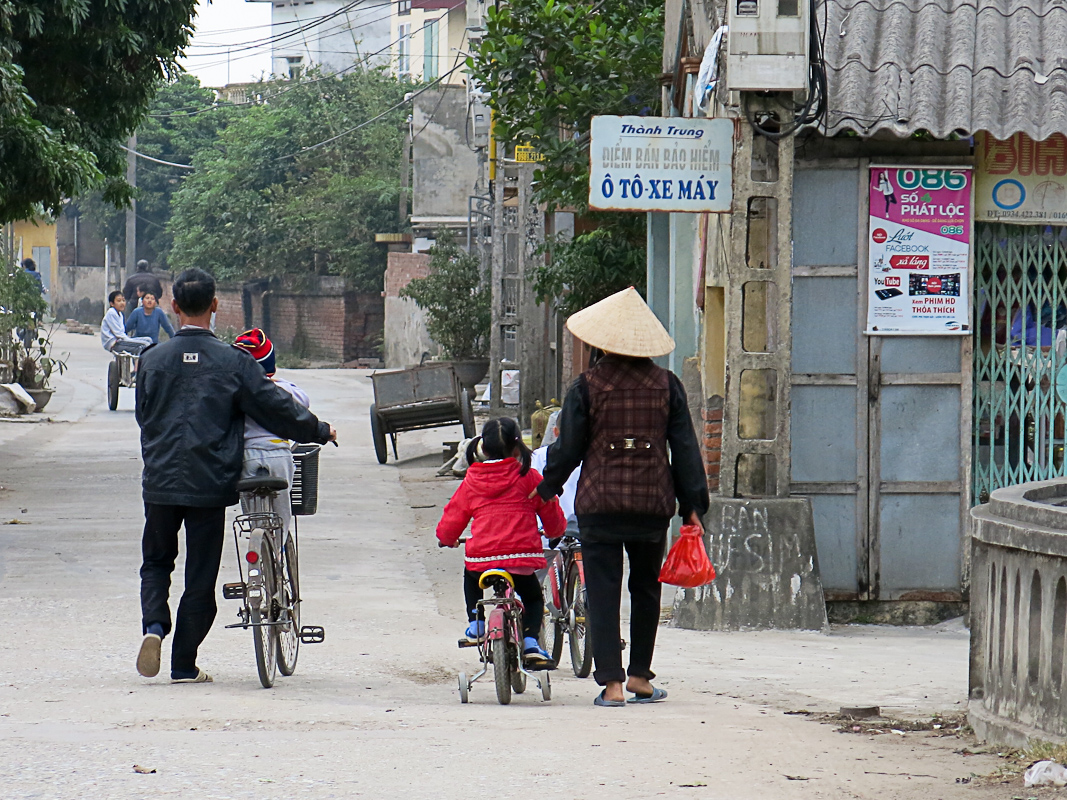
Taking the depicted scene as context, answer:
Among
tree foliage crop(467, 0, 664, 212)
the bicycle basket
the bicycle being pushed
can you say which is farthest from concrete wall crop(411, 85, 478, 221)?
the bicycle being pushed

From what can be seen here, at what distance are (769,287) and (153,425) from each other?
3734 millimetres

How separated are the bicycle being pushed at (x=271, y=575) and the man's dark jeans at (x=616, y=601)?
133 cm

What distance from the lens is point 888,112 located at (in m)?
8.57

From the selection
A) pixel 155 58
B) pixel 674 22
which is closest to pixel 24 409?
pixel 155 58

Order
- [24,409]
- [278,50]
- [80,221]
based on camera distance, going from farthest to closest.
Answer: [278,50], [80,221], [24,409]

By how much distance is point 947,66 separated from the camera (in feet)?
29.1

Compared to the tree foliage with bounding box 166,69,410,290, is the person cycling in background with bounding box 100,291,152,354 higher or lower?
lower

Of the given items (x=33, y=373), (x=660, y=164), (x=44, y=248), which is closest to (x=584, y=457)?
(x=660, y=164)

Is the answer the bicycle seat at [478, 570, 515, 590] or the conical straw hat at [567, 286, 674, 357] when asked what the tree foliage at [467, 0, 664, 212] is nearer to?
the conical straw hat at [567, 286, 674, 357]

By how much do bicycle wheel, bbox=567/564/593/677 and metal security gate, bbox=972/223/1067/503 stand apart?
317 centimetres

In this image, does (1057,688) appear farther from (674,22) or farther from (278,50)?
(278,50)

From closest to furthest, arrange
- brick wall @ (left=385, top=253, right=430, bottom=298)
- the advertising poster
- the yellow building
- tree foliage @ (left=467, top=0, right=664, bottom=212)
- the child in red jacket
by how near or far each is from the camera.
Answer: the child in red jacket < the advertising poster < tree foliage @ (left=467, top=0, right=664, bottom=212) < brick wall @ (left=385, top=253, right=430, bottom=298) < the yellow building

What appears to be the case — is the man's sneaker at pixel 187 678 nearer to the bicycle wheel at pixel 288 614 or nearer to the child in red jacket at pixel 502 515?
the bicycle wheel at pixel 288 614

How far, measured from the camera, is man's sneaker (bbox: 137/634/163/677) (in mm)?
6508
